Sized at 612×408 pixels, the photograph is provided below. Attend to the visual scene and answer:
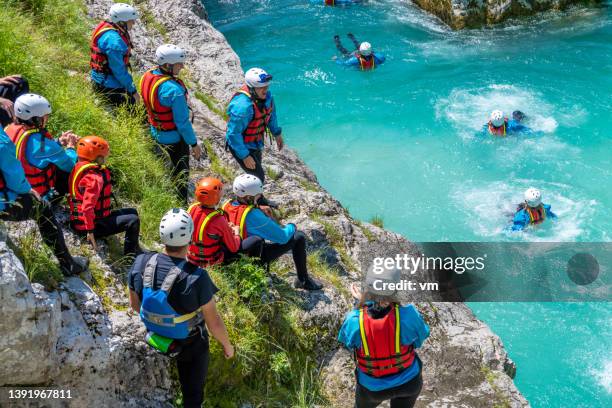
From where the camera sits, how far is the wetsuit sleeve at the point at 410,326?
4457mm

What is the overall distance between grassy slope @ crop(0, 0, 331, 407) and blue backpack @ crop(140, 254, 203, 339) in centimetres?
91

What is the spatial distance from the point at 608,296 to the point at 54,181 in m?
9.20

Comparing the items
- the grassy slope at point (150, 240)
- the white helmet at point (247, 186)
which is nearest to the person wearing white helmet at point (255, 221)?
the white helmet at point (247, 186)

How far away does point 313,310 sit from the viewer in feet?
20.5

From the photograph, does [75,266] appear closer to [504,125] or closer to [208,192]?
[208,192]

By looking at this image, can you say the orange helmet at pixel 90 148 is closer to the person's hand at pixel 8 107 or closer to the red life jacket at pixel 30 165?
the red life jacket at pixel 30 165

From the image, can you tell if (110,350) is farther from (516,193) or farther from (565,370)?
(516,193)

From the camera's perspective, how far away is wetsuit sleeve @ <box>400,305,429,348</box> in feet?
14.6

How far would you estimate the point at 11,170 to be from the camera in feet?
13.8

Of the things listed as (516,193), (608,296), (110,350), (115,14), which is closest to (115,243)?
(110,350)

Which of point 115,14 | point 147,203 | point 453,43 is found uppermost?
point 115,14

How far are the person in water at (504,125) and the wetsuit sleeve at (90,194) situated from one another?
10.6m

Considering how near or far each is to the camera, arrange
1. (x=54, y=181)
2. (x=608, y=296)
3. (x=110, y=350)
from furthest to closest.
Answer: (x=608, y=296) < (x=54, y=181) < (x=110, y=350)

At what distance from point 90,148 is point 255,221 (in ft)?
5.27
